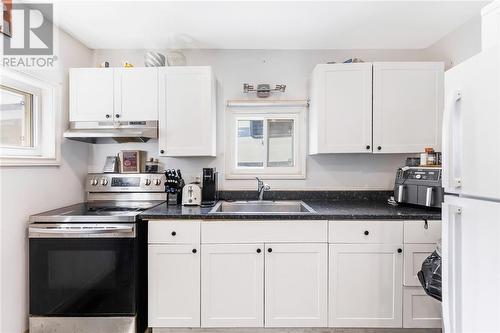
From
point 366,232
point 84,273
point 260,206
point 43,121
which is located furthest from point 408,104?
point 43,121

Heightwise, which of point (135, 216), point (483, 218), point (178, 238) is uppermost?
point (483, 218)

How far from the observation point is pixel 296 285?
182 centimetres

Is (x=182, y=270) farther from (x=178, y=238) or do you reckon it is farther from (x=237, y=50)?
(x=237, y=50)

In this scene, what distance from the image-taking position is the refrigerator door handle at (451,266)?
3.37 feet

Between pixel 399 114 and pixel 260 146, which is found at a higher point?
pixel 399 114

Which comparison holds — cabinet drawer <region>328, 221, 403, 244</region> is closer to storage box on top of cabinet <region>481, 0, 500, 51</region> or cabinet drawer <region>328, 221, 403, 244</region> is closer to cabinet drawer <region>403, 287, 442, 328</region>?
cabinet drawer <region>403, 287, 442, 328</region>

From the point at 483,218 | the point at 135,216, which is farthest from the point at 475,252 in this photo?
the point at 135,216

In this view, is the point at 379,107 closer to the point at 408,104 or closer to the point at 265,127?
the point at 408,104

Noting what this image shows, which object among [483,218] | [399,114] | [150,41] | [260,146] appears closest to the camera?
[483,218]

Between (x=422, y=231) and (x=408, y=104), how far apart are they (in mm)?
1003

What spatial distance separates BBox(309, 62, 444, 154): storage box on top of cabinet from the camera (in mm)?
2143

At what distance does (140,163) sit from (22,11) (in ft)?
4.36

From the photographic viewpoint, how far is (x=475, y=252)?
95 centimetres

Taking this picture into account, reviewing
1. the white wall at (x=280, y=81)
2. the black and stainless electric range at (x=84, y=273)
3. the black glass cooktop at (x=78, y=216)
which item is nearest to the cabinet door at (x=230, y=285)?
the black and stainless electric range at (x=84, y=273)
